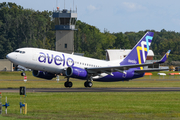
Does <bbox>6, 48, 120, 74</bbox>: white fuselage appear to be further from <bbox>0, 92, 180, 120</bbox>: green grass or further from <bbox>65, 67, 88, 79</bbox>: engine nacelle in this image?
<bbox>0, 92, 180, 120</bbox>: green grass

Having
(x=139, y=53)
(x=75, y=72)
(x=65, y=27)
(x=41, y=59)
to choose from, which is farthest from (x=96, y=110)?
(x=65, y=27)

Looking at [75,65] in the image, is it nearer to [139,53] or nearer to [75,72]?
[75,72]

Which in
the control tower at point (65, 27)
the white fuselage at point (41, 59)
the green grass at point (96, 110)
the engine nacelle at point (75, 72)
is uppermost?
the control tower at point (65, 27)

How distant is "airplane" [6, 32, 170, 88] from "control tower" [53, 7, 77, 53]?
6068 centimetres

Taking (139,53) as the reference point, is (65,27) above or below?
above

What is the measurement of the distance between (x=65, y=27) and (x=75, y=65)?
68.5 meters

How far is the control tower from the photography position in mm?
115750

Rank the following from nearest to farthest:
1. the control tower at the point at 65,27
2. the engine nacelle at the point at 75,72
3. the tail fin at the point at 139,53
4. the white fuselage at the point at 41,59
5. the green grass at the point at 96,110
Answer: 1. the green grass at the point at 96,110
2. the white fuselage at the point at 41,59
3. the engine nacelle at the point at 75,72
4. the tail fin at the point at 139,53
5. the control tower at the point at 65,27

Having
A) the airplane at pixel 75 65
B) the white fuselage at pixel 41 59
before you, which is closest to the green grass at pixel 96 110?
the white fuselage at pixel 41 59

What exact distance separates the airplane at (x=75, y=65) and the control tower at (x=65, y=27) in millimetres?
60675

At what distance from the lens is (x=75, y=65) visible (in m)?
49.7

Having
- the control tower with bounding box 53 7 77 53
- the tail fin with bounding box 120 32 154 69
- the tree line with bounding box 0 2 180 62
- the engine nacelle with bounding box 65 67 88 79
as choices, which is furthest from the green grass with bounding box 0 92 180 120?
the tree line with bounding box 0 2 180 62

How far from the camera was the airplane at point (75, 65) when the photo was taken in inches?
1813

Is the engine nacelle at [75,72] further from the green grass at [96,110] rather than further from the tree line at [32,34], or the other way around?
the tree line at [32,34]
